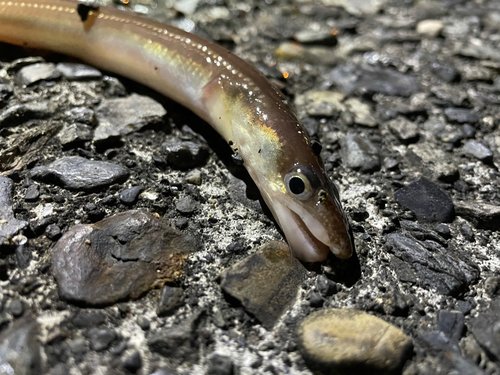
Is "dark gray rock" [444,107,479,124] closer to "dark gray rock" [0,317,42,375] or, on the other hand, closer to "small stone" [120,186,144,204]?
"small stone" [120,186,144,204]

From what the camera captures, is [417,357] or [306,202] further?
[306,202]

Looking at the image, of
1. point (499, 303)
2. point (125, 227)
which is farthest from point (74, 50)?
point (499, 303)

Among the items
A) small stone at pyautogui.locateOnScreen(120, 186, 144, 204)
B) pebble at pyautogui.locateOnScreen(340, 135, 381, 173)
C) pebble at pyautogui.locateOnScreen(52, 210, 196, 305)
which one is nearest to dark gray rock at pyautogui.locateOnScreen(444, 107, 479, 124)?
pebble at pyautogui.locateOnScreen(340, 135, 381, 173)

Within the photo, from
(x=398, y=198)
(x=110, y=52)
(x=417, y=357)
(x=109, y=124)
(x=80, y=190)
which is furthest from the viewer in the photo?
(x=110, y=52)

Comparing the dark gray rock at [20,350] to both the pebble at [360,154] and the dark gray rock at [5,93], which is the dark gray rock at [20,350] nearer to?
the dark gray rock at [5,93]

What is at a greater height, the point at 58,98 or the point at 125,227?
the point at 58,98

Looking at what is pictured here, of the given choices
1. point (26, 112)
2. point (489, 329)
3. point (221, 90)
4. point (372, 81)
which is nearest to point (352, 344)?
point (489, 329)

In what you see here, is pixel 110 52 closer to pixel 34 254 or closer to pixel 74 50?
pixel 74 50

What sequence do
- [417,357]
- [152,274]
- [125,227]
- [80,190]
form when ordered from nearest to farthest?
[417,357] < [152,274] < [125,227] < [80,190]
